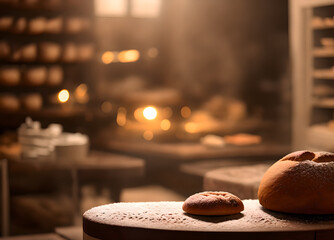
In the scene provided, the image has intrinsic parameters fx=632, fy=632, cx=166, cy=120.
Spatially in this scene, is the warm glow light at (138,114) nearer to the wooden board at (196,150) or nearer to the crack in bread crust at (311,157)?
the wooden board at (196,150)

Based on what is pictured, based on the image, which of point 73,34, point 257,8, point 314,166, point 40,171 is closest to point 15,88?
point 73,34

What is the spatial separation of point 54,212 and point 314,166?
157 inches

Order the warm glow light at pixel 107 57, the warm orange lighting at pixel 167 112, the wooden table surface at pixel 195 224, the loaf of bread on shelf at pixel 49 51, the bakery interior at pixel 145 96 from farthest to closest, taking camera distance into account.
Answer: the warm orange lighting at pixel 167 112 < the warm glow light at pixel 107 57 < the loaf of bread on shelf at pixel 49 51 < the bakery interior at pixel 145 96 < the wooden table surface at pixel 195 224

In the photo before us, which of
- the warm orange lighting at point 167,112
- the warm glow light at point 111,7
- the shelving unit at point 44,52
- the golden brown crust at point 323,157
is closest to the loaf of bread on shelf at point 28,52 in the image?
the shelving unit at point 44,52

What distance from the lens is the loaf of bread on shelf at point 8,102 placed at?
6352mm

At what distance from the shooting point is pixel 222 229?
1.61 metres

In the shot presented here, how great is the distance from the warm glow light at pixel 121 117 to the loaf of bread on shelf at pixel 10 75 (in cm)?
148

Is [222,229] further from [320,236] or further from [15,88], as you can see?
[15,88]

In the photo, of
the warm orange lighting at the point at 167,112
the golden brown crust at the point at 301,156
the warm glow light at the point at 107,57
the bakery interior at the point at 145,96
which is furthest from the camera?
the warm orange lighting at the point at 167,112

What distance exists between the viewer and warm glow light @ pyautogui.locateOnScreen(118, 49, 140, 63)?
25.1 feet

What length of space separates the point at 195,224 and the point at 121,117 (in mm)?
5969

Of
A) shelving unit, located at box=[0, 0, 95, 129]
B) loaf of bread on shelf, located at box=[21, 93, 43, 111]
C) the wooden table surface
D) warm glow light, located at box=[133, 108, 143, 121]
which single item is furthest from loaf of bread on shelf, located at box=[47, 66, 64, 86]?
the wooden table surface

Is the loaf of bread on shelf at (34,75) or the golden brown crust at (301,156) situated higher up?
the loaf of bread on shelf at (34,75)

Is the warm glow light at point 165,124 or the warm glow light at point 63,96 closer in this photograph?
the warm glow light at point 63,96
